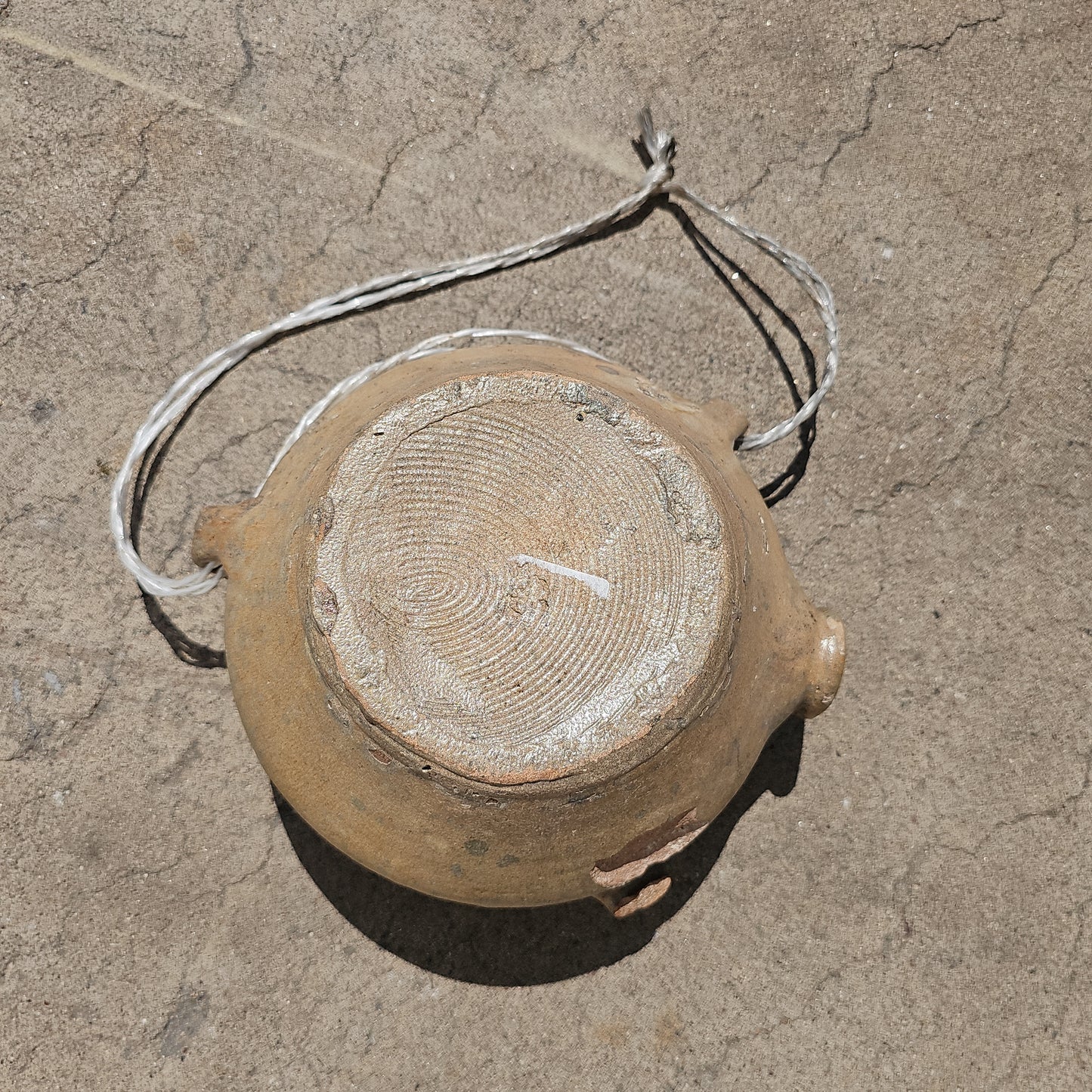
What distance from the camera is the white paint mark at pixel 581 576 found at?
122 cm

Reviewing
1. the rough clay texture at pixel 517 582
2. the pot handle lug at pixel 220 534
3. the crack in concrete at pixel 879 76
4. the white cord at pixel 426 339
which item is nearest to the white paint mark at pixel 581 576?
the rough clay texture at pixel 517 582

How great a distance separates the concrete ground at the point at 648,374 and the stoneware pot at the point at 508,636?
0.61 metres

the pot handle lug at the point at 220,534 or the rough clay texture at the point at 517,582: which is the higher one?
the rough clay texture at the point at 517,582

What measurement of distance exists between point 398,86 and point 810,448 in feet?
3.79

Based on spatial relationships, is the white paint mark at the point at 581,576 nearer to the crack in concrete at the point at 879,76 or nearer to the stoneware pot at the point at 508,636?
the stoneware pot at the point at 508,636

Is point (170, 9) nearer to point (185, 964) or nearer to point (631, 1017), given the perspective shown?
point (185, 964)

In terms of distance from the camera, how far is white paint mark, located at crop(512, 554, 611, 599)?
1.22 meters

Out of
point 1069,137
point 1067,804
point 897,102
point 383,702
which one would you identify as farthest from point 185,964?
point 1069,137

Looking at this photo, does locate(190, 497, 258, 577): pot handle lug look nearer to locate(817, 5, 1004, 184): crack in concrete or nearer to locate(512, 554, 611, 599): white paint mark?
locate(512, 554, 611, 599): white paint mark

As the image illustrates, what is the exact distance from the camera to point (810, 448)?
6.55 feet

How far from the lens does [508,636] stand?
4.00ft

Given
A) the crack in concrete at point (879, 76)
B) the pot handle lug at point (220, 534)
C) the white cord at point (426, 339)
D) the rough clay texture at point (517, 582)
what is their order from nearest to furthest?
the rough clay texture at point (517, 582) < the pot handle lug at point (220, 534) < the white cord at point (426, 339) < the crack in concrete at point (879, 76)

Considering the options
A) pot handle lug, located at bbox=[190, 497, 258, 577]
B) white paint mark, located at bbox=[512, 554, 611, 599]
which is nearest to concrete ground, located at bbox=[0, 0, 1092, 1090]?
pot handle lug, located at bbox=[190, 497, 258, 577]

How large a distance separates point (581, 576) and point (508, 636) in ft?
0.40
